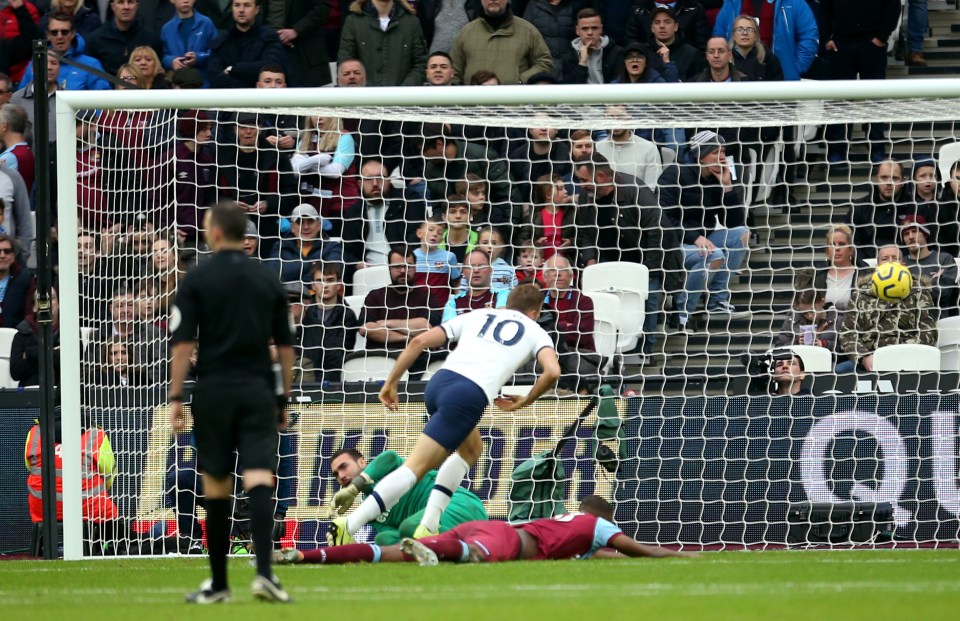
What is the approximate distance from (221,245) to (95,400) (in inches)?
180

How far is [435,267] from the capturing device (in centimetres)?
1189

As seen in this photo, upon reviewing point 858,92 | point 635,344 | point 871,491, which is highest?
point 858,92

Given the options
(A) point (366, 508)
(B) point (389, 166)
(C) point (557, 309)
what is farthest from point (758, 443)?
(B) point (389, 166)

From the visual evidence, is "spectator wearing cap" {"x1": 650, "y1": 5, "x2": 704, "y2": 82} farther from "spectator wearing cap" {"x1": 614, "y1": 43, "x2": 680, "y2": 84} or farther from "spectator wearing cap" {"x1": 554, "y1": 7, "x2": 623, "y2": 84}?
"spectator wearing cap" {"x1": 554, "y1": 7, "x2": 623, "y2": 84}

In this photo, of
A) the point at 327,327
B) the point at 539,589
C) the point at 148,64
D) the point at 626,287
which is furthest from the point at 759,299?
the point at 148,64

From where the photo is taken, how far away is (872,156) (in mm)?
13195

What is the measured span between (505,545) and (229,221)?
3.08 metres

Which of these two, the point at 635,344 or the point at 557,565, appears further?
the point at 635,344

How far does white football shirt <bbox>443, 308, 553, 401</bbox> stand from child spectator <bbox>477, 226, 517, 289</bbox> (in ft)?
8.45

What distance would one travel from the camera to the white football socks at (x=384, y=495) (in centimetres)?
867

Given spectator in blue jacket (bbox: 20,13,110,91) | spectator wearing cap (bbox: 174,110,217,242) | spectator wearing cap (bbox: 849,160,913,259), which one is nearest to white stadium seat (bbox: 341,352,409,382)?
spectator wearing cap (bbox: 174,110,217,242)

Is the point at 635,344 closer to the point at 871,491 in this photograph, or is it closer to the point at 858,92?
the point at 871,491

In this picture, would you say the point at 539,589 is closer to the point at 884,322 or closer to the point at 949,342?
the point at 884,322

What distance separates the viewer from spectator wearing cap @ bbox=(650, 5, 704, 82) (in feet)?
46.7
